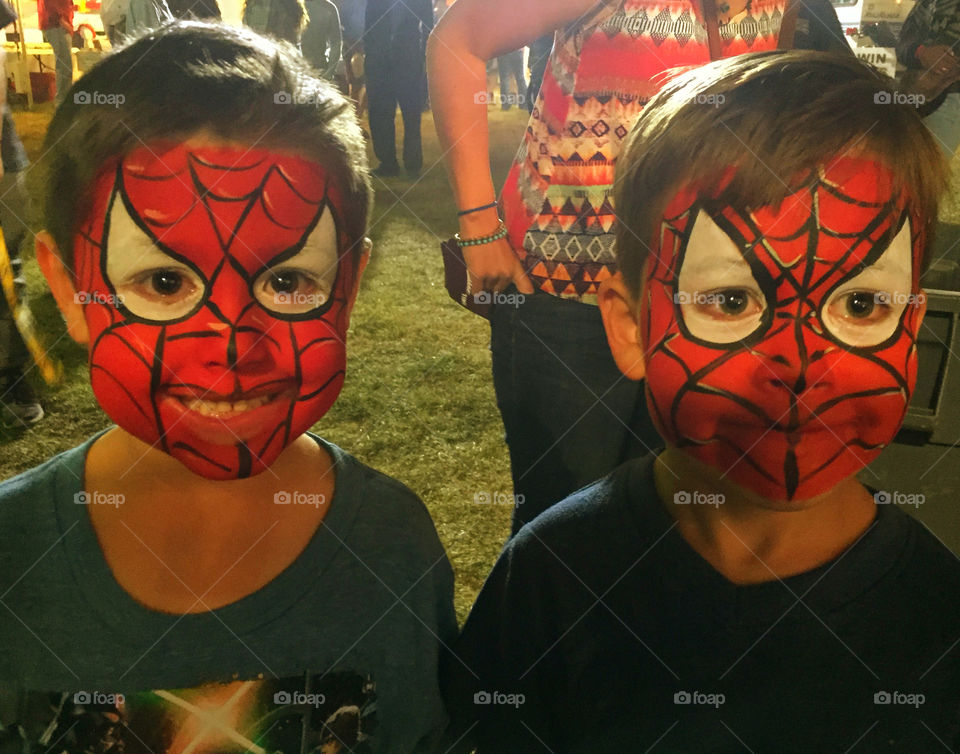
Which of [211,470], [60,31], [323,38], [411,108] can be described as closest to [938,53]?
[411,108]

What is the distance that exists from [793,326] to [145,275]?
73cm

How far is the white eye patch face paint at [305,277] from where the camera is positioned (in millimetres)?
994

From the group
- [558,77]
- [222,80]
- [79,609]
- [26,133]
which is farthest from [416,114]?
[79,609]

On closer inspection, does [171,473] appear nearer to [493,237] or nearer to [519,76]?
[493,237]

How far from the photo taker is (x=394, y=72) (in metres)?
1.25

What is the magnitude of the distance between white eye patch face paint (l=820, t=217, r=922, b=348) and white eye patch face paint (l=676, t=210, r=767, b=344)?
3.2 inches

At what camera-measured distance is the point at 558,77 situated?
1.13 metres

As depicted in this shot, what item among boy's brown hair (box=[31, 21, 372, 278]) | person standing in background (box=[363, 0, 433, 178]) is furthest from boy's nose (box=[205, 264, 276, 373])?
person standing in background (box=[363, 0, 433, 178])

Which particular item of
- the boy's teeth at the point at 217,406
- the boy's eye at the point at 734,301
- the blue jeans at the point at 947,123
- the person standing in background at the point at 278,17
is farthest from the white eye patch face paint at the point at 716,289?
the person standing in background at the point at 278,17

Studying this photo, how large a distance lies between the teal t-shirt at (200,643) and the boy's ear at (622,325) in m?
0.38

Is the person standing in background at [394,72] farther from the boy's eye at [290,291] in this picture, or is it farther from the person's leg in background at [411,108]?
the boy's eye at [290,291]

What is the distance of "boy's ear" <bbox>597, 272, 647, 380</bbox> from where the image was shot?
106 centimetres

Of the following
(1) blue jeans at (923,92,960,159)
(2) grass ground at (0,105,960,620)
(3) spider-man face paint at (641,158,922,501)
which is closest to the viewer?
(3) spider-man face paint at (641,158,922,501)

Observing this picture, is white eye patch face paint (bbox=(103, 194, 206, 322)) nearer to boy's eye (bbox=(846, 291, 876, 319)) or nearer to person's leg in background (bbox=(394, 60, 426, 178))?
person's leg in background (bbox=(394, 60, 426, 178))
